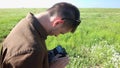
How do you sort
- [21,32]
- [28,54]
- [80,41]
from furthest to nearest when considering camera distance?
[80,41]
[21,32]
[28,54]

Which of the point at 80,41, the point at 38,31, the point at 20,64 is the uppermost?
the point at 38,31

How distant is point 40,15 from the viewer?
266cm

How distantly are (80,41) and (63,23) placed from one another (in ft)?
31.8

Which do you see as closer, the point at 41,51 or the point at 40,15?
the point at 41,51

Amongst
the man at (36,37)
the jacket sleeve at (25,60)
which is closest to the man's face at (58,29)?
the man at (36,37)

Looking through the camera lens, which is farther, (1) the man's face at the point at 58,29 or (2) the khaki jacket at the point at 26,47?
(1) the man's face at the point at 58,29

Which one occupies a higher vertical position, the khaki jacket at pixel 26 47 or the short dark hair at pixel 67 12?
the short dark hair at pixel 67 12

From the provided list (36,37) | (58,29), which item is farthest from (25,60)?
(58,29)

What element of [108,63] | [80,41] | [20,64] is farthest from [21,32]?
[80,41]

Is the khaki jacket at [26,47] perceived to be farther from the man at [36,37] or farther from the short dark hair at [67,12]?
the short dark hair at [67,12]

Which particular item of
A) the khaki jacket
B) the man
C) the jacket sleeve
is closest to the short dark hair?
the man

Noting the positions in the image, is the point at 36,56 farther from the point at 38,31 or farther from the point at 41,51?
the point at 38,31

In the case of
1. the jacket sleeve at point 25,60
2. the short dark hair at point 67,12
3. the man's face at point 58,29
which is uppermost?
the short dark hair at point 67,12

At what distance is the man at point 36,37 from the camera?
2.45 meters
